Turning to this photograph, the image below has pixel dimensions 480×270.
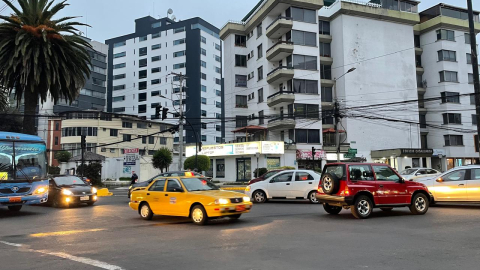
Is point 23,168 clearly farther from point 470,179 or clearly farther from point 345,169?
point 470,179

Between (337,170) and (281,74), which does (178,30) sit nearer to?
(281,74)

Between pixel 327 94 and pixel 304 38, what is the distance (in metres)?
8.04

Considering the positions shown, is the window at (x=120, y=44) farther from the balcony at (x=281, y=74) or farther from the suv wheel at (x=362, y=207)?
the suv wheel at (x=362, y=207)

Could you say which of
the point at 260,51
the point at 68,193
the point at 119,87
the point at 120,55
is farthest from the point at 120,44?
the point at 68,193

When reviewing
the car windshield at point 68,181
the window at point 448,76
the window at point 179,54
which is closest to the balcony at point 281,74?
the window at point 448,76

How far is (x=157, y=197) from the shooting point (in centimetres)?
1216

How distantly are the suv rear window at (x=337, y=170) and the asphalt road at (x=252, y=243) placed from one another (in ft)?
4.61

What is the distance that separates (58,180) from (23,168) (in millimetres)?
4175

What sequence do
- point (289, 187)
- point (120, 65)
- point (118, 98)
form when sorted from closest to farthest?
point (289, 187), point (118, 98), point (120, 65)

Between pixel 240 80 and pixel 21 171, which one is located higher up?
pixel 240 80

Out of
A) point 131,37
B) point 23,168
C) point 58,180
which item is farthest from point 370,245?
point 131,37

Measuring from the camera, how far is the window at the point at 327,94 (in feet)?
158

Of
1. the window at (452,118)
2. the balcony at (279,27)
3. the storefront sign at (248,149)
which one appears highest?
the balcony at (279,27)

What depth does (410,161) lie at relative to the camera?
45.6 m
